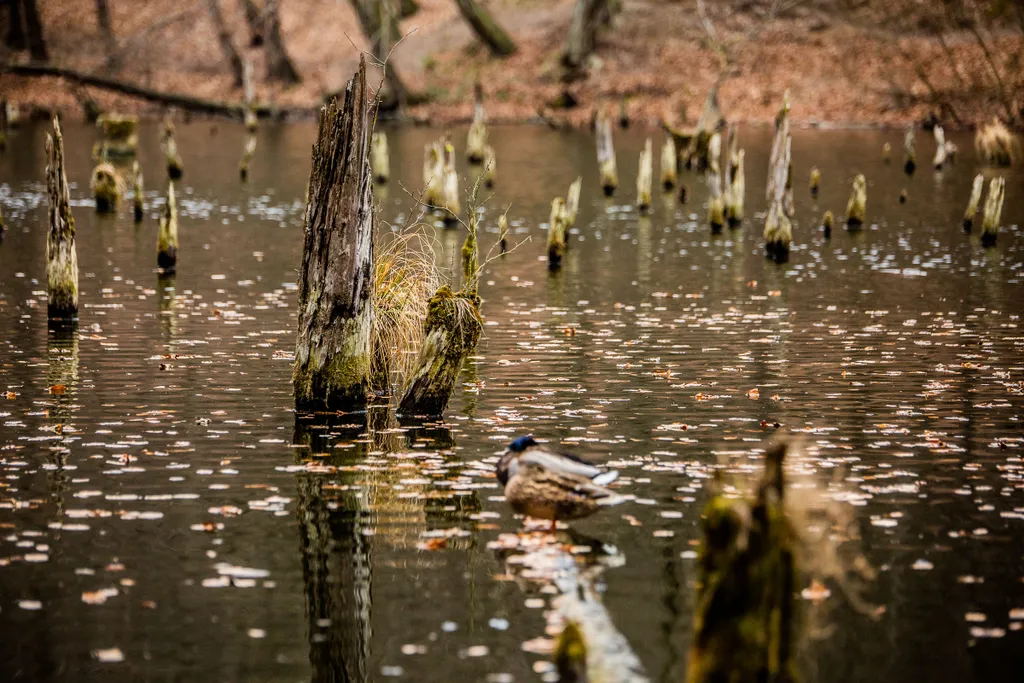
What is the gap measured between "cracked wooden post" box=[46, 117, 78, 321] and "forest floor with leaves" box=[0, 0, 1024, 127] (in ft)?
128

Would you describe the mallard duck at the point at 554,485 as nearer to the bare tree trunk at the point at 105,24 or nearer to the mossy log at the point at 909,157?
the mossy log at the point at 909,157

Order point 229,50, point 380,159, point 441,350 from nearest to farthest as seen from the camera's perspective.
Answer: point 441,350, point 380,159, point 229,50

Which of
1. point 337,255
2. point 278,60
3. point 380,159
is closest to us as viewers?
point 337,255

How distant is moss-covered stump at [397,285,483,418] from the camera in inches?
562

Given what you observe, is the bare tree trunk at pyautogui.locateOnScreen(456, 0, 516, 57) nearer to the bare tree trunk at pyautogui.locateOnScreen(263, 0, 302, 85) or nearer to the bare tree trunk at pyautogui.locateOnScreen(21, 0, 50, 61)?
the bare tree trunk at pyautogui.locateOnScreen(263, 0, 302, 85)

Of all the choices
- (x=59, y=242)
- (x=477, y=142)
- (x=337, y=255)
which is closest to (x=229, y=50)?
(x=477, y=142)

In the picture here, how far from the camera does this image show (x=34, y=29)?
217ft

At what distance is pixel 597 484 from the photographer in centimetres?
1084

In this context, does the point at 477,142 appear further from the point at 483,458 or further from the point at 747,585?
the point at 747,585

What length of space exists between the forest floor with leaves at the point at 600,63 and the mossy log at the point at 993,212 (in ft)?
89.9

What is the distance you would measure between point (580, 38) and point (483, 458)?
55.0m

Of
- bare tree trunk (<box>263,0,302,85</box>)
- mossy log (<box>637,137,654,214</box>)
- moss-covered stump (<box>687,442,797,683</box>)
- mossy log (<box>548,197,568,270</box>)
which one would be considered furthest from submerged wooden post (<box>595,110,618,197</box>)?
bare tree trunk (<box>263,0,302,85</box>)

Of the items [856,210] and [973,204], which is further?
[856,210]

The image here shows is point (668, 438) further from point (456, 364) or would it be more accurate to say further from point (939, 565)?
point (939, 565)
